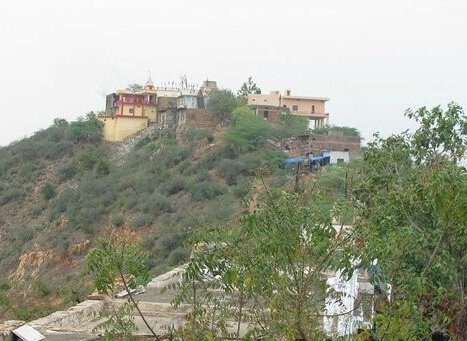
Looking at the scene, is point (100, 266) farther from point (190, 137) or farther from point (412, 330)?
point (190, 137)

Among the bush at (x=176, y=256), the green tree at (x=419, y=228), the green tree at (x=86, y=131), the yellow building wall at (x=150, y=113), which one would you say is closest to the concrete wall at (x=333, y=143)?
the bush at (x=176, y=256)

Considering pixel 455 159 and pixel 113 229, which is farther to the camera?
pixel 113 229

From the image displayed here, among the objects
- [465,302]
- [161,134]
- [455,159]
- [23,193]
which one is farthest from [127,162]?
[465,302]

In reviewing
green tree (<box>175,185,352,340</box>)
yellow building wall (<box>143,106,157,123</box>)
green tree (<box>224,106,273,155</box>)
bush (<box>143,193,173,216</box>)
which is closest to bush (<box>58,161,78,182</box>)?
yellow building wall (<box>143,106,157,123</box>)

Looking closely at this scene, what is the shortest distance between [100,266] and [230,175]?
100 feet

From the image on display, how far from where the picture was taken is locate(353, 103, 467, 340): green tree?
4.76 m

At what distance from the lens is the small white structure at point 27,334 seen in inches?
299

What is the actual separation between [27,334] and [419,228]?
3.90m

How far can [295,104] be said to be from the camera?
45438 mm

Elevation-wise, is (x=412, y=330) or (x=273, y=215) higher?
(x=273, y=215)

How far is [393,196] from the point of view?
8117 mm

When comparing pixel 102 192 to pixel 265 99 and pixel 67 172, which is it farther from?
pixel 265 99

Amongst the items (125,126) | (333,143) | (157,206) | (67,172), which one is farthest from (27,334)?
(125,126)

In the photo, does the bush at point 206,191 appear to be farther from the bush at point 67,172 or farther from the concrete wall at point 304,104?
the concrete wall at point 304,104
